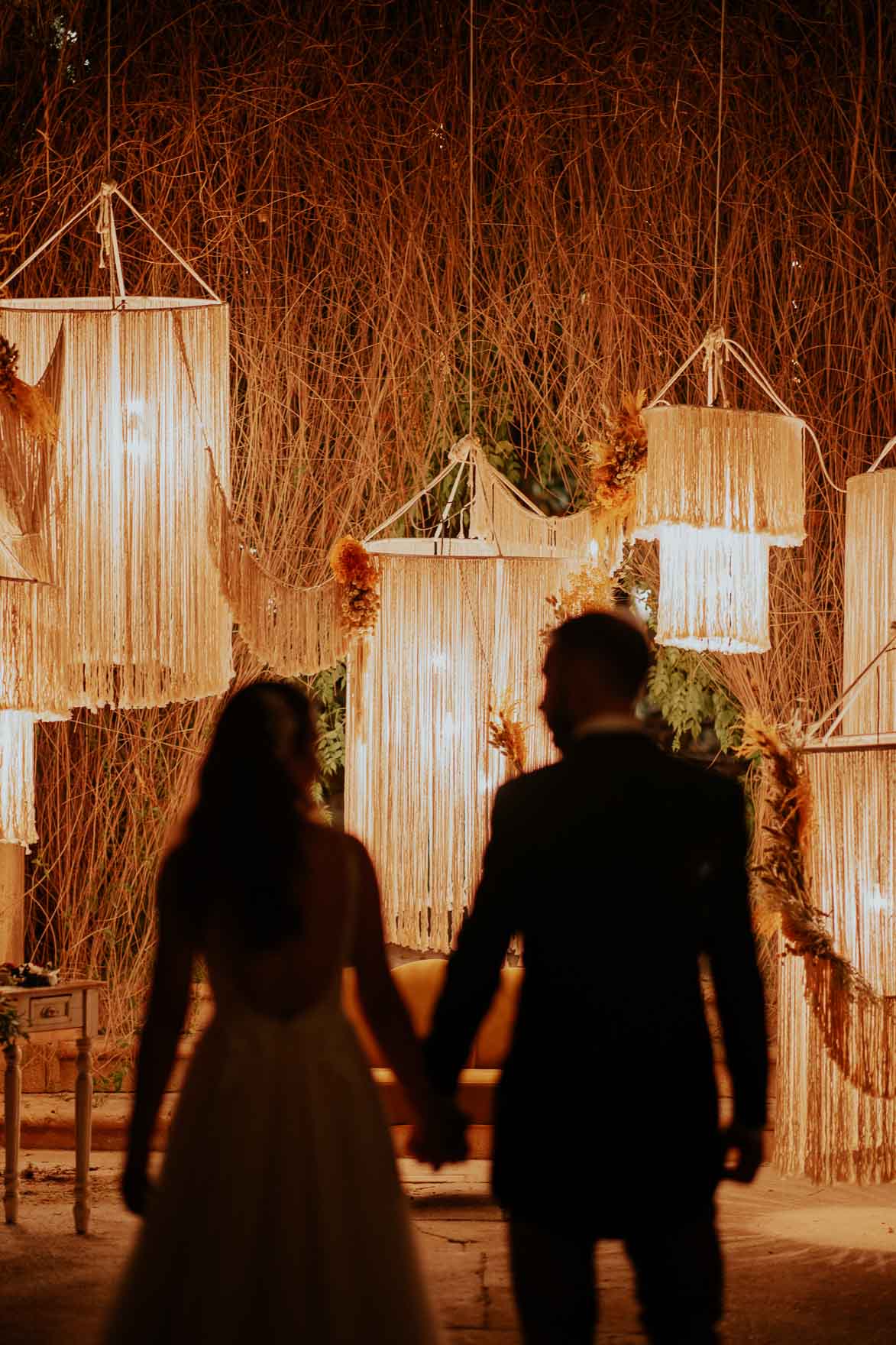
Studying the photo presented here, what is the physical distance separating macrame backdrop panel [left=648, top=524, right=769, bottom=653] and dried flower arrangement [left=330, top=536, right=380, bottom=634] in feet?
2.53

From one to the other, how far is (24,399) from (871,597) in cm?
232

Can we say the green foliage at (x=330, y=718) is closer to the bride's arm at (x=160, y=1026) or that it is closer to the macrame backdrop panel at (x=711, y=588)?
the macrame backdrop panel at (x=711, y=588)

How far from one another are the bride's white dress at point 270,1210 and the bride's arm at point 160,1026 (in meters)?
0.04

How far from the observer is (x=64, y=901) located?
6.93m

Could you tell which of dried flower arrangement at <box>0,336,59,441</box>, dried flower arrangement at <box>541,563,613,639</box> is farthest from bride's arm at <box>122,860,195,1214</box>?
dried flower arrangement at <box>541,563,613,639</box>

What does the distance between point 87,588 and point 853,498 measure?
2.12m

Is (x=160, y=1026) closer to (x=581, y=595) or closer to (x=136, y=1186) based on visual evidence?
(x=136, y=1186)

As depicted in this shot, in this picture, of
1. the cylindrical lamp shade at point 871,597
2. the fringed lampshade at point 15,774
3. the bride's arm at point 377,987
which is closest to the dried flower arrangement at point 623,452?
the cylindrical lamp shade at point 871,597

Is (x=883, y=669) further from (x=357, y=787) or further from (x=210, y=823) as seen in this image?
(x=210, y=823)

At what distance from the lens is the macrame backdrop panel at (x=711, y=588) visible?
4.66 meters

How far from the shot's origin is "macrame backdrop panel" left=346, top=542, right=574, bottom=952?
16.2ft

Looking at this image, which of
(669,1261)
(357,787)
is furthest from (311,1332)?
(357,787)

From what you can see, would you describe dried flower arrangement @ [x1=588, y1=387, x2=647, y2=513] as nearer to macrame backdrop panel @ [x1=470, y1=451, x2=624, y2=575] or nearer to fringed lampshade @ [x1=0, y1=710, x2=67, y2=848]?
macrame backdrop panel @ [x1=470, y1=451, x2=624, y2=575]

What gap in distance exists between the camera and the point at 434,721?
5004mm
